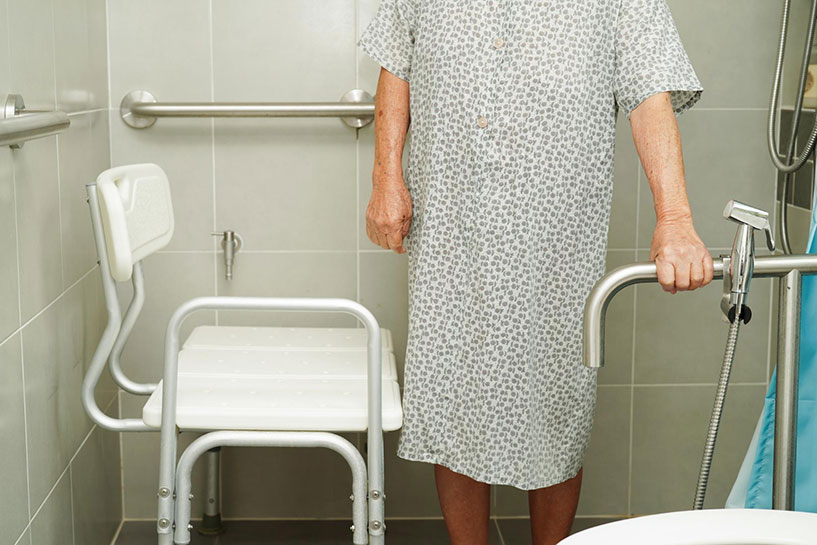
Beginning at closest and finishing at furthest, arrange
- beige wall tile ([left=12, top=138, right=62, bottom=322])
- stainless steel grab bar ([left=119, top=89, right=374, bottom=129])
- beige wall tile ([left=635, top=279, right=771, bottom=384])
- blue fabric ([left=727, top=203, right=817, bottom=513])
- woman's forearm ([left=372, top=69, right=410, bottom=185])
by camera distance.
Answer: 1. blue fabric ([left=727, top=203, right=817, bottom=513])
2. beige wall tile ([left=12, top=138, right=62, bottom=322])
3. woman's forearm ([left=372, top=69, right=410, bottom=185])
4. stainless steel grab bar ([left=119, top=89, right=374, bottom=129])
5. beige wall tile ([left=635, top=279, right=771, bottom=384])

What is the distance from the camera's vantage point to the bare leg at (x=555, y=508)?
1771 mm

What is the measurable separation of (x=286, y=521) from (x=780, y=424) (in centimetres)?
136

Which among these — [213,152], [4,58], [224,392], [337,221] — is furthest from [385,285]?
[4,58]

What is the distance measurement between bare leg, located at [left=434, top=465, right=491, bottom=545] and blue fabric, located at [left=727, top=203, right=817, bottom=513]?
56 centimetres

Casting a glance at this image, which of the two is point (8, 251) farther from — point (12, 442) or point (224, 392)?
point (224, 392)

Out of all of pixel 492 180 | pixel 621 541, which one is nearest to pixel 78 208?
pixel 492 180

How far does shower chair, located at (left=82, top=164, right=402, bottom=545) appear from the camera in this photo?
1470mm

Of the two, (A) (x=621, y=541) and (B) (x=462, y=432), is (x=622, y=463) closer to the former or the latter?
(B) (x=462, y=432)

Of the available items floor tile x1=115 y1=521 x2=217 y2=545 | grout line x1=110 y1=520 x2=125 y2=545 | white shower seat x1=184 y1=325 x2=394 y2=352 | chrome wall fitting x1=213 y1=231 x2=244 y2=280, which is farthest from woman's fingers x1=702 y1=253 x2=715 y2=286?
grout line x1=110 y1=520 x2=125 y2=545

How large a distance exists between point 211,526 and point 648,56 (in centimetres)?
136

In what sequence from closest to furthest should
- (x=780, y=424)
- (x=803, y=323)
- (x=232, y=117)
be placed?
(x=780, y=424) → (x=803, y=323) → (x=232, y=117)

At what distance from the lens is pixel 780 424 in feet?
3.83

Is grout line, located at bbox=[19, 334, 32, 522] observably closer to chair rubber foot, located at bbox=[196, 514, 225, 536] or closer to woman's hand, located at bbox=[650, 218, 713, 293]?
chair rubber foot, located at bbox=[196, 514, 225, 536]

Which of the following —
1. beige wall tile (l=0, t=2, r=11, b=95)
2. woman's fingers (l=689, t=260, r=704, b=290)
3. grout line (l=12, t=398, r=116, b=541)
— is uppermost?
beige wall tile (l=0, t=2, r=11, b=95)
